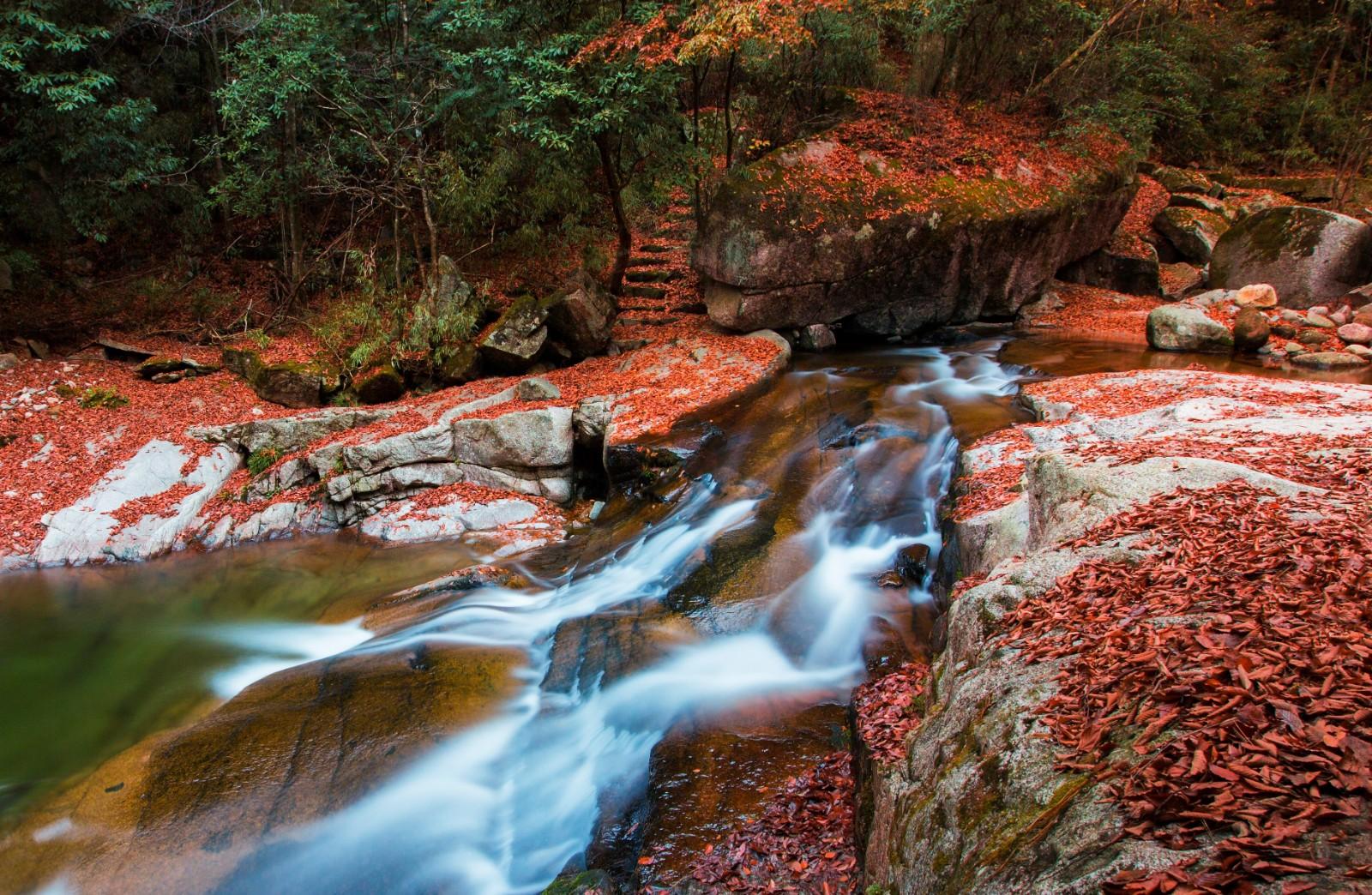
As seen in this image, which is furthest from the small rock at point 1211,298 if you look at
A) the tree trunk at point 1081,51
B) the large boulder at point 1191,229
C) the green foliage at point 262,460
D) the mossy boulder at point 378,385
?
the green foliage at point 262,460

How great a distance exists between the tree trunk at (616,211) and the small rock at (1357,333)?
12038 mm

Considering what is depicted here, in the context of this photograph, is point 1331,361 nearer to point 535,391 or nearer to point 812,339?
point 812,339

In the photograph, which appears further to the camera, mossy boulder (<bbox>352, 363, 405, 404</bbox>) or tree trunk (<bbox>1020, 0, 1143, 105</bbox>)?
tree trunk (<bbox>1020, 0, 1143, 105</bbox>)

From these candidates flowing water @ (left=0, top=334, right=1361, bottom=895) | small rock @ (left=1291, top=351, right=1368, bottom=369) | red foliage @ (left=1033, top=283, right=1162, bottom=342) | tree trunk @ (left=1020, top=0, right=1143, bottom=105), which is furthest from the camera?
tree trunk @ (left=1020, top=0, right=1143, bottom=105)

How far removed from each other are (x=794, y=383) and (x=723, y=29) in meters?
4.90

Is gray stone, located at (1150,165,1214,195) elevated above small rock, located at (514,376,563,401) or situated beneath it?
Result: elevated above

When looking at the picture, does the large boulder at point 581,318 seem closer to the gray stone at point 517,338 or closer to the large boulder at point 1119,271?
the gray stone at point 517,338

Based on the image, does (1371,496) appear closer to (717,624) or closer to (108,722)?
(717,624)

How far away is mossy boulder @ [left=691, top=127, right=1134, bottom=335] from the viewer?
Result: 11.7m

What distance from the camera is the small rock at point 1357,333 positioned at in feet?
35.6

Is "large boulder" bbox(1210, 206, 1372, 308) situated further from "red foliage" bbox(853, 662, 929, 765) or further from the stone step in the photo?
"red foliage" bbox(853, 662, 929, 765)

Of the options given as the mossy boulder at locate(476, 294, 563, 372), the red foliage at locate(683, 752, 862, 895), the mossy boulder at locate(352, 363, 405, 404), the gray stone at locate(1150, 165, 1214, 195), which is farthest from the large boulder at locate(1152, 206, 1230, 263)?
the red foliage at locate(683, 752, 862, 895)

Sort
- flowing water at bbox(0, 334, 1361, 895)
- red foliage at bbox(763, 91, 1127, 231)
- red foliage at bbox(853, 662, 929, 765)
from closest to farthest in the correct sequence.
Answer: red foliage at bbox(853, 662, 929, 765)
flowing water at bbox(0, 334, 1361, 895)
red foliage at bbox(763, 91, 1127, 231)

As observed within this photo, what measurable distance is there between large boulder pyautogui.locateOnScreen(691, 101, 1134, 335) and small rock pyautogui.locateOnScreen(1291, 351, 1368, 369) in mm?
4571
